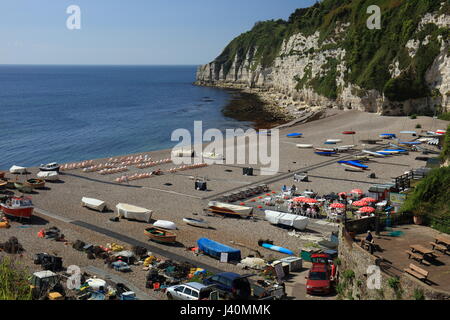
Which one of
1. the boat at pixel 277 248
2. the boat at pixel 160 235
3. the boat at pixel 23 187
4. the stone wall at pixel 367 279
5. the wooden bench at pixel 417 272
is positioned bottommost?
the boat at pixel 277 248

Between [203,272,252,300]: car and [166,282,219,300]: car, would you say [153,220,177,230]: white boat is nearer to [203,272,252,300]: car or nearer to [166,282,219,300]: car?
[166,282,219,300]: car

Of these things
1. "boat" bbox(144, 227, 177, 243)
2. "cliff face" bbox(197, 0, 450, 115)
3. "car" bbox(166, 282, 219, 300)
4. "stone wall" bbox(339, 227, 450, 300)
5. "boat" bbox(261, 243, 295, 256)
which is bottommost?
"boat" bbox(261, 243, 295, 256)

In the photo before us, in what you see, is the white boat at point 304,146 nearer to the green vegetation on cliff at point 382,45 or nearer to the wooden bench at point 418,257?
the green vegetation on cliff at point 382,45

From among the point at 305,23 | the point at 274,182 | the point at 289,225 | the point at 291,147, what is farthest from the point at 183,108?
the point at 289,225

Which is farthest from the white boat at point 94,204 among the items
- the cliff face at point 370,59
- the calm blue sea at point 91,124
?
the cliff face at point 370,59

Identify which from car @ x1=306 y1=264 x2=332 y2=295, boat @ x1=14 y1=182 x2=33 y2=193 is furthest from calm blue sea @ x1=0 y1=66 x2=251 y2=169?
car @ x1=306 y1=264 x2=332 y2=295
